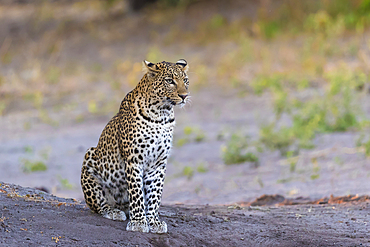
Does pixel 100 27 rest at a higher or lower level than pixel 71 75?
higher

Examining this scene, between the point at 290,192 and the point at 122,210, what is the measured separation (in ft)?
12.4

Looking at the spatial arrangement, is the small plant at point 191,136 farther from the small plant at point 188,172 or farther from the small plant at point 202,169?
the small plant at point 188,172

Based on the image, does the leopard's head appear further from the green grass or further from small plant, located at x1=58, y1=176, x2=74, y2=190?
the green grass

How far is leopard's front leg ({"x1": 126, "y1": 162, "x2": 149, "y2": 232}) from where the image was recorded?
17.3 feet

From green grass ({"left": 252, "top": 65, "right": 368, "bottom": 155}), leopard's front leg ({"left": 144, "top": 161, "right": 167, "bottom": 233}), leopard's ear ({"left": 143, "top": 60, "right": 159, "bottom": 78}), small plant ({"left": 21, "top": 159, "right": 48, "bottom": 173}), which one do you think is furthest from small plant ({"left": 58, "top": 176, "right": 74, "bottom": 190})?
leopard's ear ({"left": 143, "top": 60, "right": 159, "bottom": 78})

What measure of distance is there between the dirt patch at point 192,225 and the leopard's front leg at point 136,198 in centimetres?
9

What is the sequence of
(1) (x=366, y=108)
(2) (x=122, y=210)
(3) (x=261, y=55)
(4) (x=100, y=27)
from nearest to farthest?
(2) (x=122, y=210) → (1) (x=366, y=108) → (3) (x=261, y=55) → (4) (x=100, y=27)

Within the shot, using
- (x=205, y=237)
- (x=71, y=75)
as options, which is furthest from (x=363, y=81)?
(x=71, y=75)

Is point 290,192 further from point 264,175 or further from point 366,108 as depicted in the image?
point 366,108

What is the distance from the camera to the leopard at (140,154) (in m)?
5.30

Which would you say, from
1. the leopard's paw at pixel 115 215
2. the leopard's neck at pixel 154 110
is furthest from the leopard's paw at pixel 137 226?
the leopard's neck at pixel 154 110

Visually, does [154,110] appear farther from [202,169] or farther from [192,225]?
[202,169]

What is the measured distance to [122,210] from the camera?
5730mm

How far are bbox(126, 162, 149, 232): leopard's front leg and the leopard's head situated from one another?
2.33 feet
